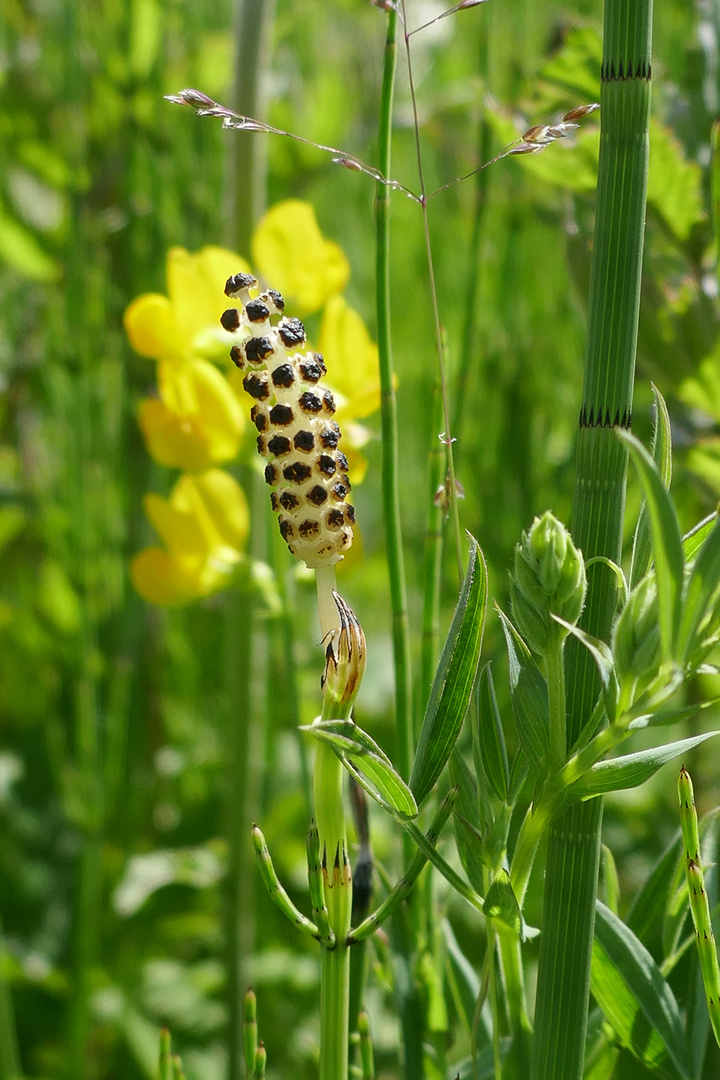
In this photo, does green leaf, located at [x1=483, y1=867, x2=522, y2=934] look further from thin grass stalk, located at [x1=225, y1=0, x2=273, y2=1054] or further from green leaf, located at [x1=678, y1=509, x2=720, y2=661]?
thin grass stalk, located at [x1=225, y1=0, x2=273, y2=1054]

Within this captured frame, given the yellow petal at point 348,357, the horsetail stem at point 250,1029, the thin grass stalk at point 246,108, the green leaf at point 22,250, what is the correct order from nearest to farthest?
the horsetail stem at point 250,1029 < the yellow petal at point 348,357 < the thin grass stalk at point 246,108 < the green leaf at point 22,250

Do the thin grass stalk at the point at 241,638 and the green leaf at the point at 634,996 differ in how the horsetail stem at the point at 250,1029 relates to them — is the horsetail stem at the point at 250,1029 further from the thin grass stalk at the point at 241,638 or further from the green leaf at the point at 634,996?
the thin grass stalk at the point at 241,638

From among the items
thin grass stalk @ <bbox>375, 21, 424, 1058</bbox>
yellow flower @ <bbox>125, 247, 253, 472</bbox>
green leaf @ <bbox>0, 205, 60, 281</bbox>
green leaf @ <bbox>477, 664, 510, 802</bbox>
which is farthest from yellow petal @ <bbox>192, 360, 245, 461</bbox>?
green leaf @ <bbox>0, 205, 60, 281</bbox>

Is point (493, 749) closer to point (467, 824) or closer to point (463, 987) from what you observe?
point (467, 824)

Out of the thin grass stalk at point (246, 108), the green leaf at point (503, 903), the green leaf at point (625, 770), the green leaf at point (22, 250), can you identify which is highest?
the green leaf at point (22, 250)

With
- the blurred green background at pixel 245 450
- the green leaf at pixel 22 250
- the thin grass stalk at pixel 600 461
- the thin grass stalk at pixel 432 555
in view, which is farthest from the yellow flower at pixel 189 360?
Result: the green leaf at pixel 22 250

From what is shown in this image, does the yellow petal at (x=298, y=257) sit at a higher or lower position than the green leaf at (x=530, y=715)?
higher

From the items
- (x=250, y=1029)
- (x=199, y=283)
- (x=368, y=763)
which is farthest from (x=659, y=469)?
(x=199, y=283)

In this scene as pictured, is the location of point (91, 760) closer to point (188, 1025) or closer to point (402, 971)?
point (188, 1025)
